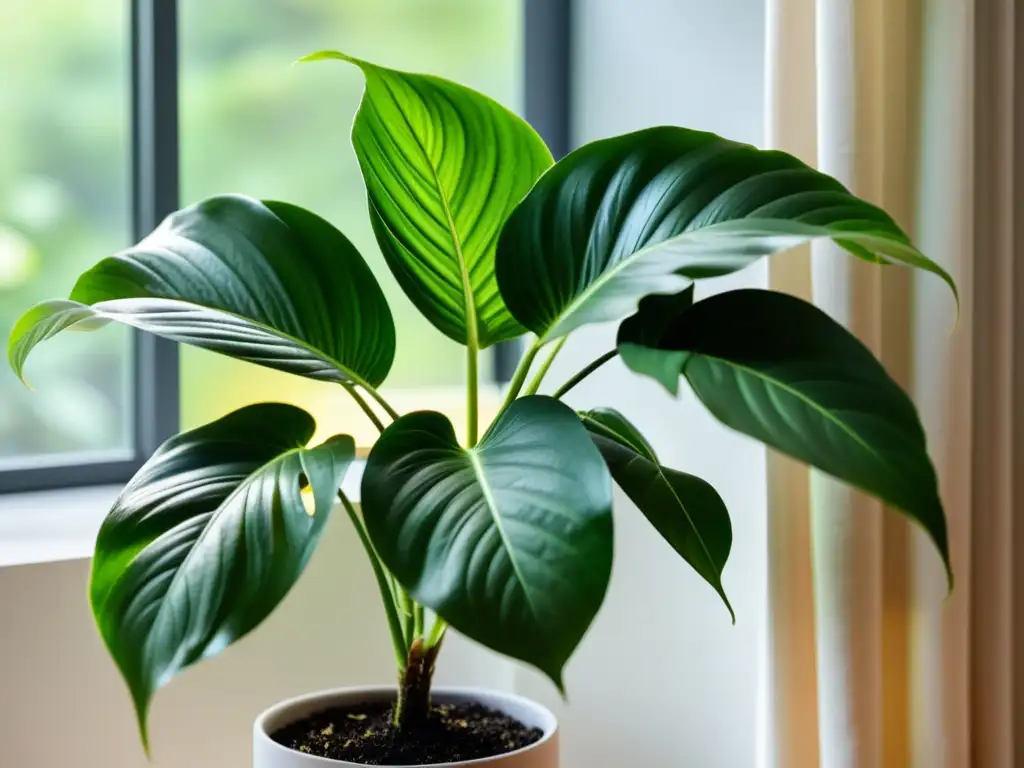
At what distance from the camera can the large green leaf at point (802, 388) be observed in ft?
2.48

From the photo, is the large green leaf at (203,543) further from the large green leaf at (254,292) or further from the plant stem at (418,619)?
the plant stem at (418,619)

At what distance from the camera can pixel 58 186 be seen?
65.4 inches

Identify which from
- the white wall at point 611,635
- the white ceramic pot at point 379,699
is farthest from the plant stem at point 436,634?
the white wall at point 611,635

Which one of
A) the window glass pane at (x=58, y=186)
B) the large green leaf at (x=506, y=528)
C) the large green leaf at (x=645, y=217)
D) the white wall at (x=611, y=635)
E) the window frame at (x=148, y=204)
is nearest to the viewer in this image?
the large green leaf at (x=506, y=528)

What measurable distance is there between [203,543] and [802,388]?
43 cm

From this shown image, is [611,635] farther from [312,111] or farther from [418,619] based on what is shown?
[312,111]

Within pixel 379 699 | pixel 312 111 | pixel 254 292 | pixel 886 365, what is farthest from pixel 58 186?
pixel 886 365

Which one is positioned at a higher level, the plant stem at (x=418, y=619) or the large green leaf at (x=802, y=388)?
the large green leaf at (x=802, y=388)

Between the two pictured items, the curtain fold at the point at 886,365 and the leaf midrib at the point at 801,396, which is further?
the curtain fold at the point at 886,365

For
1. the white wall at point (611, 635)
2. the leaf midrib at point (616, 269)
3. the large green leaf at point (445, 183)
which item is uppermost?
the large green leaf at point (445, 183)

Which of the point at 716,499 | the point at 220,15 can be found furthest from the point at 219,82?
the point at 716,499

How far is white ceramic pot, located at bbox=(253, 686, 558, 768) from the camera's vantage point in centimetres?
94

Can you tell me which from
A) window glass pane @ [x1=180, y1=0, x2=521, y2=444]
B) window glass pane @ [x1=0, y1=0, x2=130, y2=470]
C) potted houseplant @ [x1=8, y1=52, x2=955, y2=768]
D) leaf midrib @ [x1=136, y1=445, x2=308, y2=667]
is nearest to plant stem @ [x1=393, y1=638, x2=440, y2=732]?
potted houseplant @ [x1=8, y1=52, x2=955, y2=768]

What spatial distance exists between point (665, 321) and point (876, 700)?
484mm
